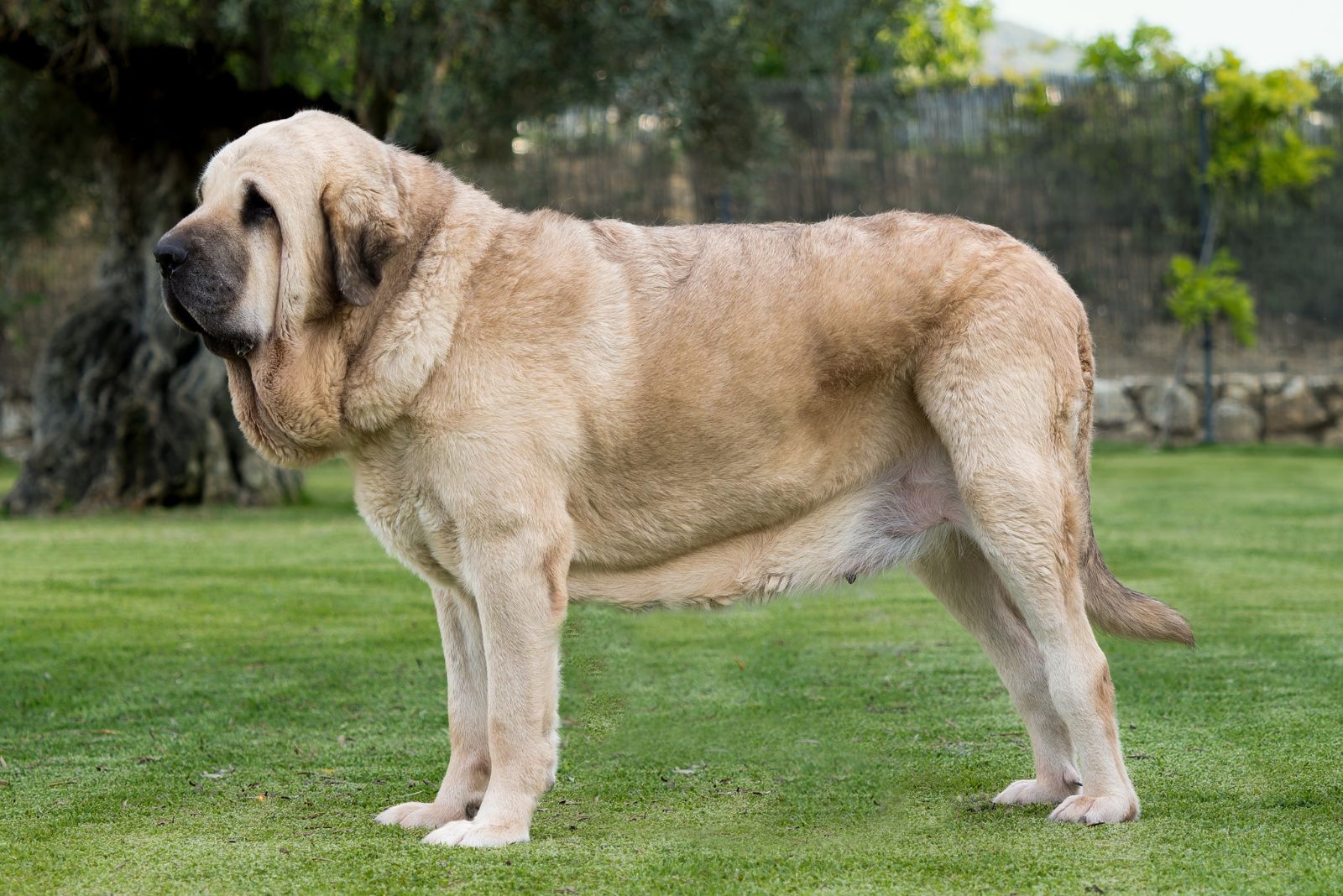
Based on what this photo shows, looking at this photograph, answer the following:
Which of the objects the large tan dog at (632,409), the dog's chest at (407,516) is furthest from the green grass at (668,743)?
the dog's chest at (407,516)

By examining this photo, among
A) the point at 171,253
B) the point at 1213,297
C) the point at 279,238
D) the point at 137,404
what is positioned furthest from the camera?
the point at 1213,297

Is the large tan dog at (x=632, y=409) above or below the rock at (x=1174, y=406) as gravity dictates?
above

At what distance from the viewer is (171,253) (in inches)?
138

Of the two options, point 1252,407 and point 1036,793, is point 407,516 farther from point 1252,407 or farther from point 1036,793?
point 1252,407

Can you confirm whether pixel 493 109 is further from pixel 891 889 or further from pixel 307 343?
pixel 891 889

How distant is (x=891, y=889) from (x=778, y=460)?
126 centimetres

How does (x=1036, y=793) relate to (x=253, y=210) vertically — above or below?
below

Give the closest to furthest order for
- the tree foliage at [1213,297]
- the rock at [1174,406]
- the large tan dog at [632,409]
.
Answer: the large tan dog at [632,409]
the tree foliage at [1213,297]
the rock at [1174,406]

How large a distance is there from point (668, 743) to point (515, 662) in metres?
1.32

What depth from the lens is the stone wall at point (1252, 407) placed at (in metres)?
16.8

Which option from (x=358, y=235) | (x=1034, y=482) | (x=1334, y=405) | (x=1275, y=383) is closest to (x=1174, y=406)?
(x=1275, y=383)

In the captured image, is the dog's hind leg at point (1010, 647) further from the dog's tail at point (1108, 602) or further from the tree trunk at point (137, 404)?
the tree trunk at point (137, 404)

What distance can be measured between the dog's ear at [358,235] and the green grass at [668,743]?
4.76ft

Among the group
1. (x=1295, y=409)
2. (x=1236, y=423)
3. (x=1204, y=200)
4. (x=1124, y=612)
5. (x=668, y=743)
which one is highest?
(x=1204, y=200)
